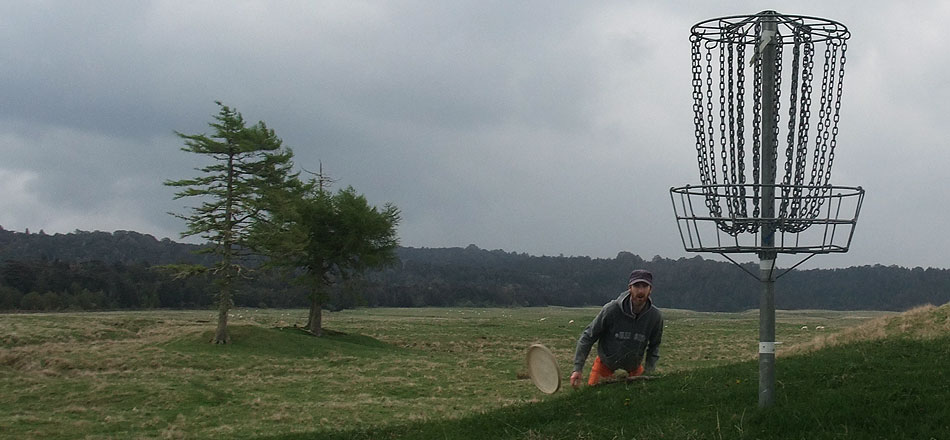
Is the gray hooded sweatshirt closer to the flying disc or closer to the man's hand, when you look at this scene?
the man's hand

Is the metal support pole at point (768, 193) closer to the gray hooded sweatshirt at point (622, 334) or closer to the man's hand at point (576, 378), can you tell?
the gray hooded sweatshirt at point (622, 334)

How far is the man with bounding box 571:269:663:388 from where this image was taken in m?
9.30

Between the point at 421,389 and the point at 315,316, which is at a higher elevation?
the point at 315,316

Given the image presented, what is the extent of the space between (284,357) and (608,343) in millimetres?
24722

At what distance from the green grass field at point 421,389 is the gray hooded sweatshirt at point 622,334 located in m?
0.37

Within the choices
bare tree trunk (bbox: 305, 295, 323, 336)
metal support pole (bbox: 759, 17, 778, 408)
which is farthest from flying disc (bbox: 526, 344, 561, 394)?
bare tree trunk (bbox: 305, 295, 323, 336)

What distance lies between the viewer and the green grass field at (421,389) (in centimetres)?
→ 777

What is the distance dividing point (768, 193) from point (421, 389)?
54.1ft

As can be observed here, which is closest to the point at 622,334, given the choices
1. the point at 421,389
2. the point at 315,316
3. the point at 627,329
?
the point at 627,329

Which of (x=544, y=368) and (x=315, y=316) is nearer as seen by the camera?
(x=544, y=368)

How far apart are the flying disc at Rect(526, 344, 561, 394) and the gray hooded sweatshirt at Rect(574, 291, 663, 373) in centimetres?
31

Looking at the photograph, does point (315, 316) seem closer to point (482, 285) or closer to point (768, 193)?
point (768, 193)

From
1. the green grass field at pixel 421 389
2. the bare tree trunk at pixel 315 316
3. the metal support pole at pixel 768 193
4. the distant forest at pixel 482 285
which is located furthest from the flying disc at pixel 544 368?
the distant forest at pixel 482 285

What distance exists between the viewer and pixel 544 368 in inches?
377
